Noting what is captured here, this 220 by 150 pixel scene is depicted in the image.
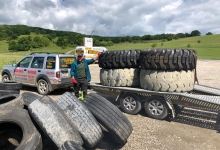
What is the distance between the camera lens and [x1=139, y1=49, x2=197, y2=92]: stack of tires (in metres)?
5.37

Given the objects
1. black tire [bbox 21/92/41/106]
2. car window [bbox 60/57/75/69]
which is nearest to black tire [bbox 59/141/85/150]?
black tire [bbox 21/92/41/106]

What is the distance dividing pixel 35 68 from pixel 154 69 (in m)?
5.58

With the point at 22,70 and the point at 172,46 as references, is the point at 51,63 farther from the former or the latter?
the point at 172,46

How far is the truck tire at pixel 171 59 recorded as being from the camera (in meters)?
5.35

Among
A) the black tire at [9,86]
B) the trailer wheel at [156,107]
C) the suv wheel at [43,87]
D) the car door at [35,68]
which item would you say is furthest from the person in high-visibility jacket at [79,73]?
the car door at [35,68]

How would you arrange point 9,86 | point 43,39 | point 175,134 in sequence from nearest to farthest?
point 175,134 → point 9,86 → point 43,39

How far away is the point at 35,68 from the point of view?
8.81 metres

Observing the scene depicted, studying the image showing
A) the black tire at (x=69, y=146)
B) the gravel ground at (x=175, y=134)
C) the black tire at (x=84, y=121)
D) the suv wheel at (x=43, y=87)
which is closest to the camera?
→ the black tire at (x=69, y=146)

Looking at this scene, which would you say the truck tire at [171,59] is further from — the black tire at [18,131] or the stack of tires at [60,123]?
the black tire at [18,131]

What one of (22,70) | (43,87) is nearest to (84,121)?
(43,87)

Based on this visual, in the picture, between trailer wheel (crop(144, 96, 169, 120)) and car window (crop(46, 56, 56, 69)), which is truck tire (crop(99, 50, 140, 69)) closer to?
trailer wheel (crop(144, 96, 169, 120))

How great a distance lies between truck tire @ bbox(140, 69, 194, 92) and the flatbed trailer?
0.19 m

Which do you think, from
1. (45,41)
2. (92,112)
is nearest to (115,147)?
(92,112)

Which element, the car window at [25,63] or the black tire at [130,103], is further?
the car window at [25,63]
